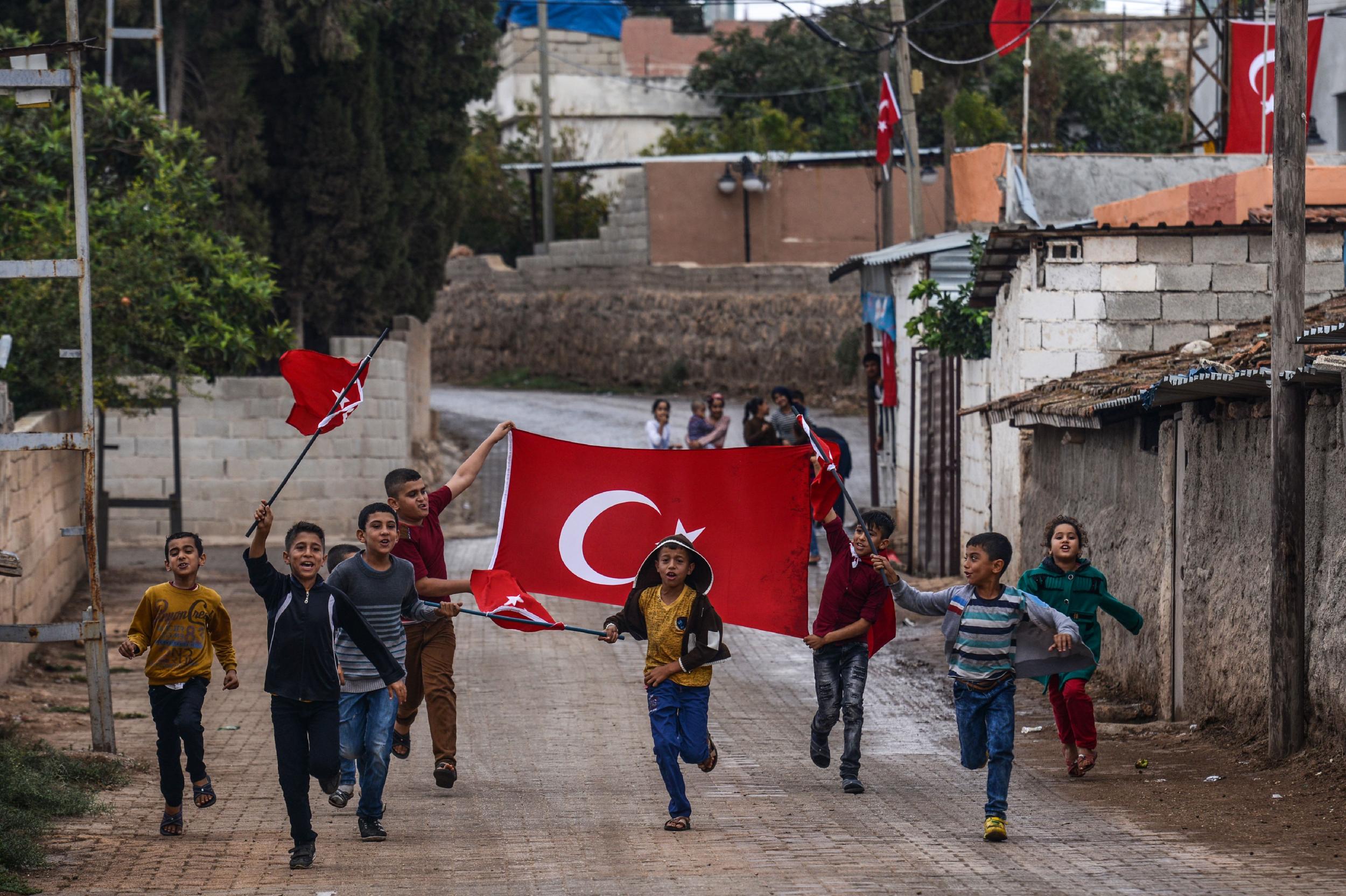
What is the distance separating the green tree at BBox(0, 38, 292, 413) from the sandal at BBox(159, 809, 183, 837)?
31.7 ft

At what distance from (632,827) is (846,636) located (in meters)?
1.66

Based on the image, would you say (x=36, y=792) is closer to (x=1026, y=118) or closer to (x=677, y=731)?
(x=677, y=731)

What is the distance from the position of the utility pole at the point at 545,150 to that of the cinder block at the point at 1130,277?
25936 millimetres

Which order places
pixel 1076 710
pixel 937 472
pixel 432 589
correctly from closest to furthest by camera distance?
pixel 432 589 < pixel 1076 710 < pixel 937 472

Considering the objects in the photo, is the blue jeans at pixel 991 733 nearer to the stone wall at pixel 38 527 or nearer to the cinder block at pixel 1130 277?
the stone wall at pixel 38 527

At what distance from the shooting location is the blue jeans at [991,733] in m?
7.71

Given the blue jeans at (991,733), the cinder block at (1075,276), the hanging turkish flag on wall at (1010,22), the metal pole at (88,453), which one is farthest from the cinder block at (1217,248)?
the metal pole at (88,453)

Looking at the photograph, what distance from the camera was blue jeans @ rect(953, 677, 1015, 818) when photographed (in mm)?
7715

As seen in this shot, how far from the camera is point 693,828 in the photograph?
8.00 m

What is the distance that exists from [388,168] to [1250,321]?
16.0m

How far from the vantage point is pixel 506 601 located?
8805mm

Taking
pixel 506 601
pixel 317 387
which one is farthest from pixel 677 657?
pixel 317 387

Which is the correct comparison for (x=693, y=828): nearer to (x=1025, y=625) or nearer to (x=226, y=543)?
(x=1025, y=625)

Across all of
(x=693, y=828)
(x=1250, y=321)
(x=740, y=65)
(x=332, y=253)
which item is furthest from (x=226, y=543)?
(x=740, y=65)
